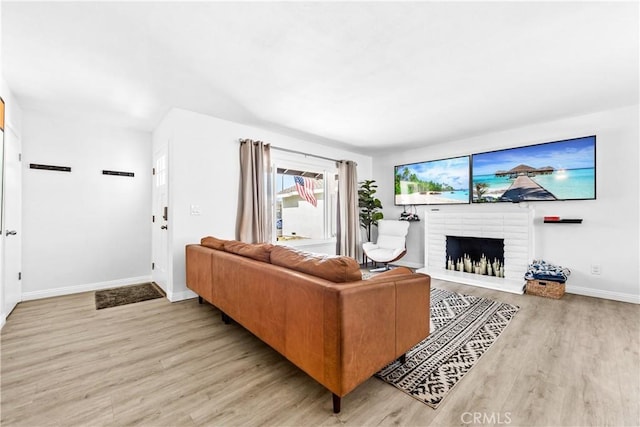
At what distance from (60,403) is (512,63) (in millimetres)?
4014

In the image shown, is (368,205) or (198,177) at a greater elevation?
(198,177)

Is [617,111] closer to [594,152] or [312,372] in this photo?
[594,152]

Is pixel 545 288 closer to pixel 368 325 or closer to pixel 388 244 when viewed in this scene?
pixel 388 244

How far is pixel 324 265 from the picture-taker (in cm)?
156

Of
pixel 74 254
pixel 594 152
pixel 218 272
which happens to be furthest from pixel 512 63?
pixel 74 254

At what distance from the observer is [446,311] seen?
2.92m

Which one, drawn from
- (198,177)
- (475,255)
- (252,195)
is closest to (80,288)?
(198,177)

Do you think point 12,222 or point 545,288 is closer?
point 12,222

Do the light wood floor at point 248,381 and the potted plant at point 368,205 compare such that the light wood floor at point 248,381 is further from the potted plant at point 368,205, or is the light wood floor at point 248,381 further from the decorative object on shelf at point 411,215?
the potted plant at point 368,205

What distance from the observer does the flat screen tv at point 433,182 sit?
4.61 metres

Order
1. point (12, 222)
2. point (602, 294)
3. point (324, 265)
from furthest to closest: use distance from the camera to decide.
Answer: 1. point (602, 294)
2. point (12, 222)
3. point (324, 265)

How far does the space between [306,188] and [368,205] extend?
1424 millimetres

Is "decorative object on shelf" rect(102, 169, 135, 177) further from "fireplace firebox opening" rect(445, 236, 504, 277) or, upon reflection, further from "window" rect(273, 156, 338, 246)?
"fireplace firebox opening" rect(445, 236, 504, 277)

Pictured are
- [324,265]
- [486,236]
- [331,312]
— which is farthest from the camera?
[486,236]
